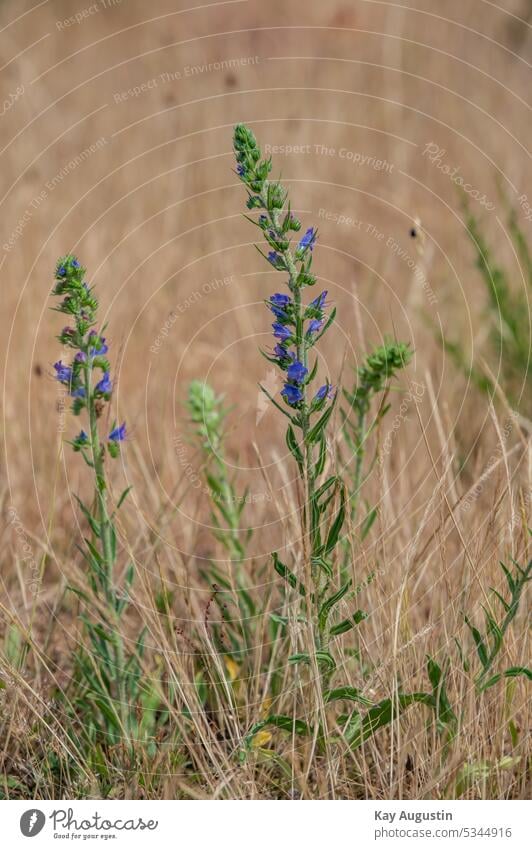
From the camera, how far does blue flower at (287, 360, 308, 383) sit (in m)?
2.47

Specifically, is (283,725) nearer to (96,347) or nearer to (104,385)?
(104,385)

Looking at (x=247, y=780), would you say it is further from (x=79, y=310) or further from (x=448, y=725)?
(x=79, y=310)

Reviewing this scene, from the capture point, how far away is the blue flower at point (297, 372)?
247cm

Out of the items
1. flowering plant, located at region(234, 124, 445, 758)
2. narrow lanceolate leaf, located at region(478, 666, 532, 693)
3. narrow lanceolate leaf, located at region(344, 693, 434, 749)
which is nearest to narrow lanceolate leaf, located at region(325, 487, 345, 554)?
flowering plant, located at region(234, 124, 445, 758)

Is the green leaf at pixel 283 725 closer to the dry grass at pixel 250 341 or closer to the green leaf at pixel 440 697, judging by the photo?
the dry grass at pixel 250 341

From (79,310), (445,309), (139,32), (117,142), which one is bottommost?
(79,310)

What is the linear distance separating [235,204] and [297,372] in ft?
14.7

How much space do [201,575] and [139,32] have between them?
6.61 m

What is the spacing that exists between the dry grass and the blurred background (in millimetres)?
24

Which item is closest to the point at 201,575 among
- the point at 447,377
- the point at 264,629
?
the point at 264,629

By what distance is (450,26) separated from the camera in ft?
25.2

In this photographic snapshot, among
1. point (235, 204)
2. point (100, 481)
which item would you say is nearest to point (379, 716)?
point (100, 481)

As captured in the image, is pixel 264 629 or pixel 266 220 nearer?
pixel 266 220

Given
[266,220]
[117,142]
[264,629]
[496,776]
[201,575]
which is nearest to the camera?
[266,220]
